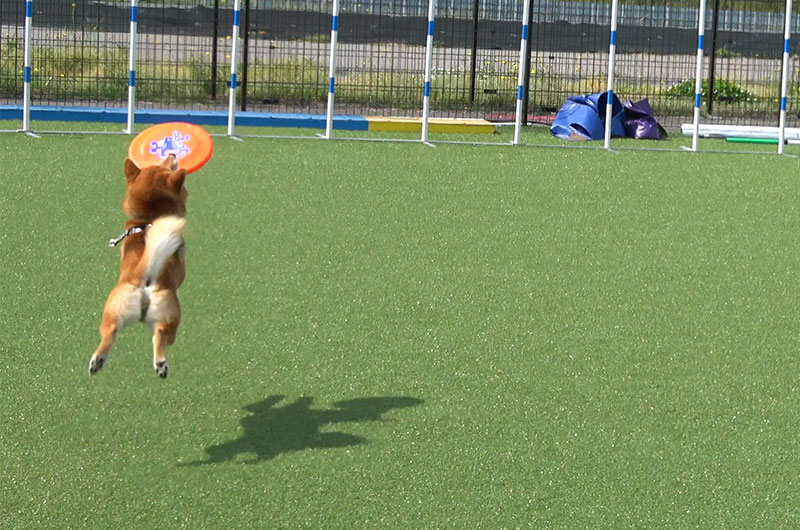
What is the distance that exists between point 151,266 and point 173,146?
608mm

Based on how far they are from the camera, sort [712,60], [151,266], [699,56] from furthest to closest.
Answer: [712,60], [699,56], [151,266]

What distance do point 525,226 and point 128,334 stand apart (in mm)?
3825

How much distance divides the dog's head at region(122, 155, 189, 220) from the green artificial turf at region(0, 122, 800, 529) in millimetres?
792

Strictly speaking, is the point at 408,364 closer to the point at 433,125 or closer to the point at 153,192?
the point at 153,192

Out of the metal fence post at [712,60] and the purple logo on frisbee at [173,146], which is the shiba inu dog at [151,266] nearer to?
the purple logo on frisbee at [173,146]

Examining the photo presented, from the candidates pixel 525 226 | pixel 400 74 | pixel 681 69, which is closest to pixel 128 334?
pixel 525 226

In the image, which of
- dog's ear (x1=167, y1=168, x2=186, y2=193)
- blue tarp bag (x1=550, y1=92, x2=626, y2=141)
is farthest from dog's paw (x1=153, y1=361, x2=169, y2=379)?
blue tarp bag (x1=550, y1=92, x2=626, y2=141)

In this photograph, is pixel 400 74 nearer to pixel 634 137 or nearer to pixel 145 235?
pixel 634 137

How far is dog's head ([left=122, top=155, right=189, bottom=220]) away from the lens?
4.31m

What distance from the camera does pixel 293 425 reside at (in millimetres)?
4891

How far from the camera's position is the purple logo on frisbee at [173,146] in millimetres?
4531

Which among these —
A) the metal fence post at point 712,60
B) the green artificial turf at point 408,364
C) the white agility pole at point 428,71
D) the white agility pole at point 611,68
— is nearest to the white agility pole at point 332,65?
the white agility pole at point 428,71

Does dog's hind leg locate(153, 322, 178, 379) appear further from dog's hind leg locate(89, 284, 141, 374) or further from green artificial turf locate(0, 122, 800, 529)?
green artificial turf locate(0, 122, 800, 529)

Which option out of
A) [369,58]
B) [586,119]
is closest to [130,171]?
[586,119]
